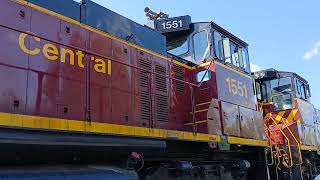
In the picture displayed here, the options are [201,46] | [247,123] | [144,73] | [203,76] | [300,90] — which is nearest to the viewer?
[144,73]

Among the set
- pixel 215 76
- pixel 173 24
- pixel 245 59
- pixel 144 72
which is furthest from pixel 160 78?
pixel 245 59

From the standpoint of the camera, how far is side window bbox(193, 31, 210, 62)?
7816 millimetres

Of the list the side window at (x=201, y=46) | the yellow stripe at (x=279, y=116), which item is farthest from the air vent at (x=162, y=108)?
the yellow stripe at (x=279, y=116)

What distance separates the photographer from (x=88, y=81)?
530 centimetres

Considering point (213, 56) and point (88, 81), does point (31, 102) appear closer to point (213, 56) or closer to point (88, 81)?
point (88, 81)

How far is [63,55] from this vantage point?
5.04m

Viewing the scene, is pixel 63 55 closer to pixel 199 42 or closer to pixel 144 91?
pixel 144 91

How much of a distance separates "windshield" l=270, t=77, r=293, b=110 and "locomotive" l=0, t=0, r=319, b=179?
108 inches

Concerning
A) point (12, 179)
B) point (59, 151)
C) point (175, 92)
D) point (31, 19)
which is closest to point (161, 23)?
point (175, 92)

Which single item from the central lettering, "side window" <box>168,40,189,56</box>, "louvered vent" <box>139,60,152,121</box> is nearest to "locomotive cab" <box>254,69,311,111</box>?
"side window" <box>168,40,189,56</box>

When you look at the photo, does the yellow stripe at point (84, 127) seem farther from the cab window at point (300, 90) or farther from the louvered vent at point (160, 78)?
the cab window at point (300, 90)

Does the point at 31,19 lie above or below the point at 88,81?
above

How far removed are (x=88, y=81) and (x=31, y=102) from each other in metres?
0.93

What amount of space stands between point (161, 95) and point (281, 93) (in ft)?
21.6
